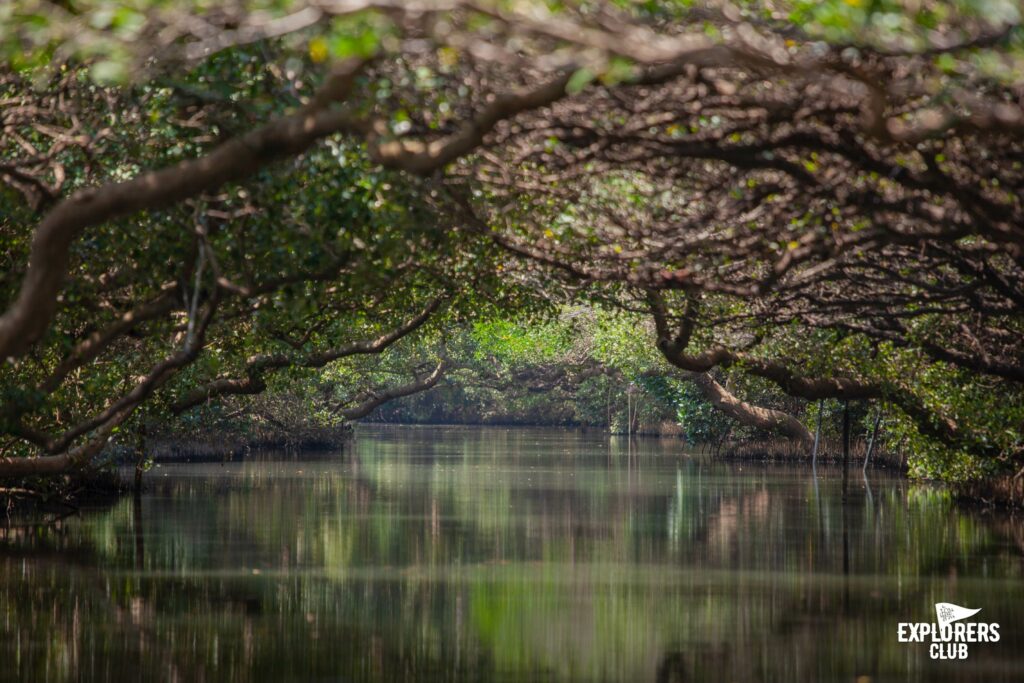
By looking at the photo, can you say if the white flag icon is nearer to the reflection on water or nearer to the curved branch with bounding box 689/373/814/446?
the reflection on water

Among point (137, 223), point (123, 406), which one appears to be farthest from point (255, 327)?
point (137, 223)

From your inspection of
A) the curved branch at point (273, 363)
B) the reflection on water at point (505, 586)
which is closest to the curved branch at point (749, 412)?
the reflection on water at point (505, 586)

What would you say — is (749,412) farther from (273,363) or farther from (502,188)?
(502,188)

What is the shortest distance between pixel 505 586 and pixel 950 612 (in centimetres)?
536

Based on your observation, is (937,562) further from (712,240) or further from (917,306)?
(712,240)

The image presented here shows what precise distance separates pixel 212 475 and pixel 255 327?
19496mm

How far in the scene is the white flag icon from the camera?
15.7m

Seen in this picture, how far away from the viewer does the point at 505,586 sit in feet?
60.3

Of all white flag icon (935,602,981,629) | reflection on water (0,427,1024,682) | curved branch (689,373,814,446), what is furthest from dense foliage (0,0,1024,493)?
curved branch (689,373,814,446)

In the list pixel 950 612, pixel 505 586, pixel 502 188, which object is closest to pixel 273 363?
pixel 505 586

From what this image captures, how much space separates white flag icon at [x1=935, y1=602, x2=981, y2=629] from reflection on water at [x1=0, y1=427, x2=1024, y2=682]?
0.21 metres

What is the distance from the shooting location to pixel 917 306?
22875mm

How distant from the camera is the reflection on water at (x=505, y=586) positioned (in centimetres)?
1362

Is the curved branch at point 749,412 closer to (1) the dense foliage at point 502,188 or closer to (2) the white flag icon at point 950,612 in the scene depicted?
(1) the dense foliage at point 502,188
